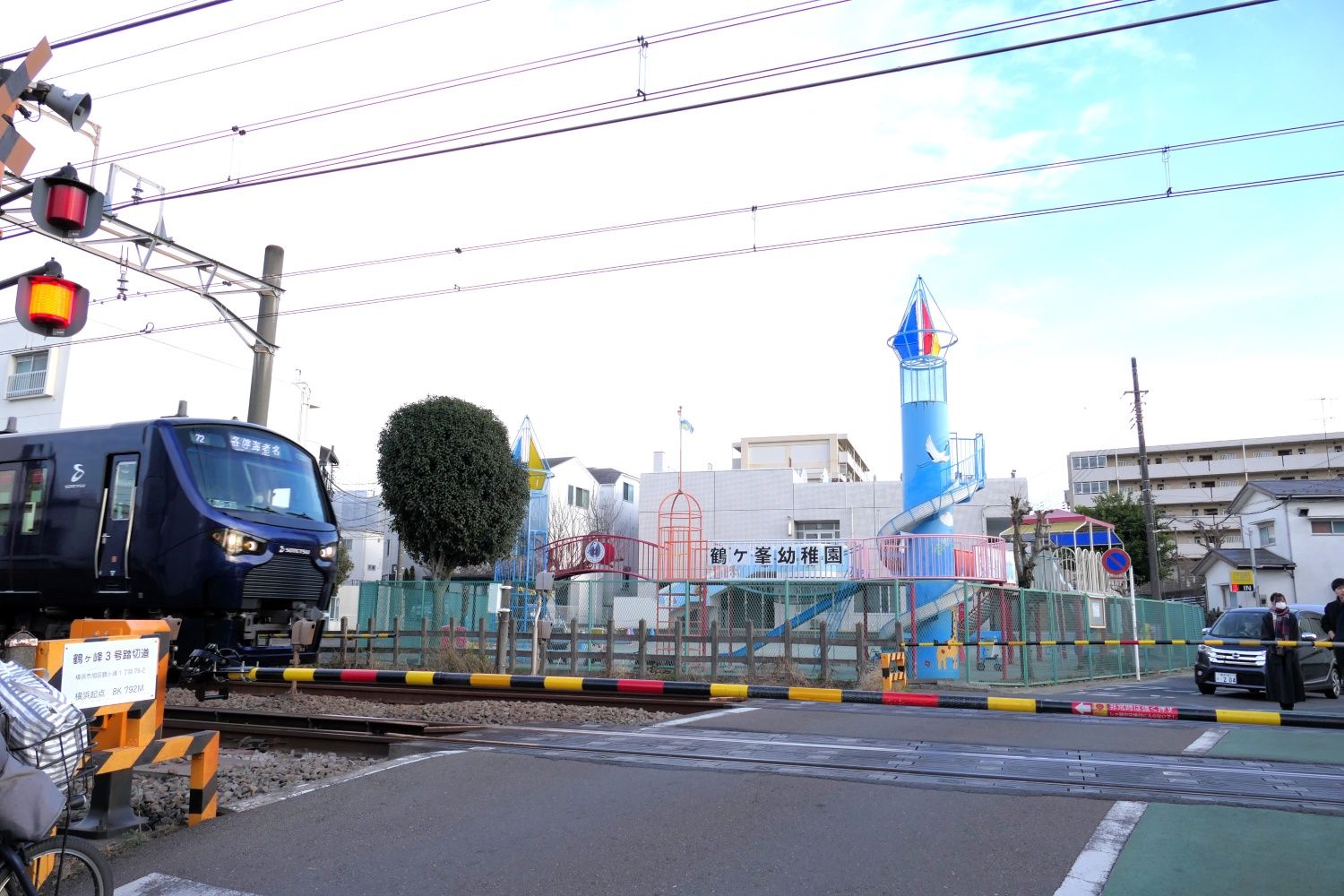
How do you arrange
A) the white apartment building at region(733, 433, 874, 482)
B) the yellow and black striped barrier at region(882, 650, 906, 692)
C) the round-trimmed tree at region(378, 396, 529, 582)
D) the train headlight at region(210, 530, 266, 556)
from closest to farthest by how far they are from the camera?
the train headlight at region(210, 530, 266, 556)
the yellow and black striped barrier at region(882, 650, 906, 692)
the round-trimmed tree at region(378, 396, 529, 582)
the white apartment building at region(733, 433, 874, 482)

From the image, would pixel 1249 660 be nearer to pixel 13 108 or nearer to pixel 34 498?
pixel 34 498

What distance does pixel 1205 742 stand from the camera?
9.38 meters

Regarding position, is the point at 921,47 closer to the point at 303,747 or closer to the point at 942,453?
the point at 303,747

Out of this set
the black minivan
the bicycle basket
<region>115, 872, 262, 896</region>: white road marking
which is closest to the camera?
the bicycle basket

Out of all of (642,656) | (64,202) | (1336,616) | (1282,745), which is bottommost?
(1282,745)

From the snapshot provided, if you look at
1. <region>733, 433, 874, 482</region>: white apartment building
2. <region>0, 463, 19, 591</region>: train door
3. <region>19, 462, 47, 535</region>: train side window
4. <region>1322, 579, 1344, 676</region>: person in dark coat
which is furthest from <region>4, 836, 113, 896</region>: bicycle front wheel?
<region>733, 433, 874, 482</region>: white apartment building

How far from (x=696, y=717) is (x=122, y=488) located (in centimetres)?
729

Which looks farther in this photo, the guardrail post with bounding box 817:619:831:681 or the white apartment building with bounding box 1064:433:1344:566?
the white apartment building with bounding box 1064:433:1344:566

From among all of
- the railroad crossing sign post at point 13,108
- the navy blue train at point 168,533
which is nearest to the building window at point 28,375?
the navy blue train at point 168,533

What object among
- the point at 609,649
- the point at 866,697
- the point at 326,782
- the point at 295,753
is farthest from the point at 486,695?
the point at 866,697

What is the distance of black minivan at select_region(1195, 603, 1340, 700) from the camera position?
1671cm

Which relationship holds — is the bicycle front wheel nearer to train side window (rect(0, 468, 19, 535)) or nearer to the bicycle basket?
the bicycle basket

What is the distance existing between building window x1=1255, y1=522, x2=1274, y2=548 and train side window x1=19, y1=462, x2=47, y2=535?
44.8m

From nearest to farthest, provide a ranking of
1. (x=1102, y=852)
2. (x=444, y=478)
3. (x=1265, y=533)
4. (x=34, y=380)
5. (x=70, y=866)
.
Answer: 1. (x=70, y=866)
2. (x=1102, y=852)
3. (x=444, y=478)
4. (x=34, y=380)
5. (x=1265, y=533)
